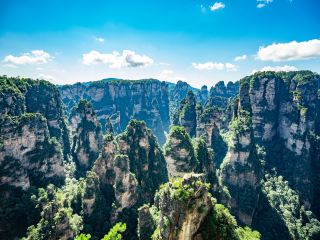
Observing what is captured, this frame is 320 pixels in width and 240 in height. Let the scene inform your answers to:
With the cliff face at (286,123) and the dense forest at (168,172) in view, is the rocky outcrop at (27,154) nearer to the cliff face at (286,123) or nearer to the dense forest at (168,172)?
the dense forest at (168,172)

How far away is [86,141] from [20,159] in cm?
2637

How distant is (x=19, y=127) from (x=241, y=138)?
50036 millimetres

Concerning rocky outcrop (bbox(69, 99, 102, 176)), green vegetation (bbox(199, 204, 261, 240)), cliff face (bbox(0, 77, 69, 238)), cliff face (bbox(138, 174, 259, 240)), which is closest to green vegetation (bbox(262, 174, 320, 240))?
rocky outcrop (bbox(69, 99, 102, 176))

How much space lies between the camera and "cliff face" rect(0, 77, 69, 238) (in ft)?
167

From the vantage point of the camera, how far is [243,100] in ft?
304

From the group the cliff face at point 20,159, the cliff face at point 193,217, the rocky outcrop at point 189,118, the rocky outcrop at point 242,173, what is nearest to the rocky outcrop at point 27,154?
the cliff face at point 20,159

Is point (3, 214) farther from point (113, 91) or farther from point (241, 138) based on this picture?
point (113, 91)

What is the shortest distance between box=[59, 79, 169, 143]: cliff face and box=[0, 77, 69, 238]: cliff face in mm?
74246

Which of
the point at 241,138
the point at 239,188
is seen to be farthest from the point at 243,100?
the point at 239,188

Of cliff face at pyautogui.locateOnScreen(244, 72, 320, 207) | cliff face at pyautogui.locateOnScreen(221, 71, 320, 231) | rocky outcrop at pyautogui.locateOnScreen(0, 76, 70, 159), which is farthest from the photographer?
cliff face at pyautogui.locateOnScreen(244, 72, 320, 207)

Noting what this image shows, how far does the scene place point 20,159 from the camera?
6016 centimetres

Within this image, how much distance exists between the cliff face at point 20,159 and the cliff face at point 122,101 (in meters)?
74.2

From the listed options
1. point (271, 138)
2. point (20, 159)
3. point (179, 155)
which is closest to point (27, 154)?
point (20, 159)

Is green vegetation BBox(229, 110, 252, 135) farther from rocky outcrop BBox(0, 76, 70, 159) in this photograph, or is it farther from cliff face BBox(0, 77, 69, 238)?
rocky outcrop BBox(0, 76, 70, 159)
